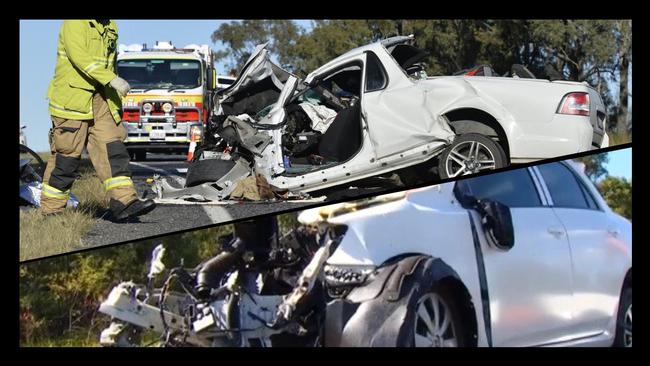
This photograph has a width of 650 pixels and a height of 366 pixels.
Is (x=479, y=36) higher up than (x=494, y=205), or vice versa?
(x=479, y=36)

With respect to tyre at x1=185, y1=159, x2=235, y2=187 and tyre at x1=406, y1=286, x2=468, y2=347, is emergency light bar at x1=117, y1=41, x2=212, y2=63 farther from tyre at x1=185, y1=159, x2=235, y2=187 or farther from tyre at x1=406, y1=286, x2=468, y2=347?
tyre at x1=406, y1=286, x2=468, y2=347

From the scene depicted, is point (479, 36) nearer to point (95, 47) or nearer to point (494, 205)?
point (95, 47)

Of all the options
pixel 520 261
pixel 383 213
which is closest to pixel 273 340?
pixel 383 213

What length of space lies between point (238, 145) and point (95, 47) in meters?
1.75

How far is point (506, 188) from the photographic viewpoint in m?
4.28

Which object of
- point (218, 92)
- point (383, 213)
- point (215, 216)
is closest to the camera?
point (383, 213)

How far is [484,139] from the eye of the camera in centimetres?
757

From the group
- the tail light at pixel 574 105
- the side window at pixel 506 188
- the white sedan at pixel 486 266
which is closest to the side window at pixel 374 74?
the tail light at pixel 574 105

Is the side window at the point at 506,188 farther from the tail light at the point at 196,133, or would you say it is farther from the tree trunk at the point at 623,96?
the tree trunk at the point at 623,96

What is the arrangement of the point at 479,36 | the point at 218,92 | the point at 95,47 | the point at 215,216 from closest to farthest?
the point at 95,47 < the point at 215,216 < the point at 218,92 < the point at 479,36

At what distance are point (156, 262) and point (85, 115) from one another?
12.0ft

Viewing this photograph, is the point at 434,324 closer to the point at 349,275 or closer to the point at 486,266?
the point at 486,266

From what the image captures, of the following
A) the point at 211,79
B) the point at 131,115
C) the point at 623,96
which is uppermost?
the point at 623,96

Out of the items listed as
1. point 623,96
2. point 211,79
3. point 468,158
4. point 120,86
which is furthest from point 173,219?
point 623,96
